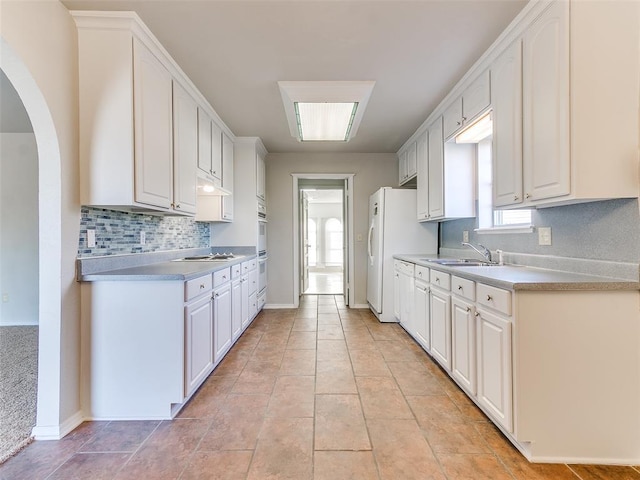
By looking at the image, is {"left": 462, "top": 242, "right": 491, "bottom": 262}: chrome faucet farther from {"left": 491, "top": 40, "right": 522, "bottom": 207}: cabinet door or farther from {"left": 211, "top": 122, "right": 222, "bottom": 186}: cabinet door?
{"left": 211, "top": 122, "right": 222, "bottom": 186}: cabinet door

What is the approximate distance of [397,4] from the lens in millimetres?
1712

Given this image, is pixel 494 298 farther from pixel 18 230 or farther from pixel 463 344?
pixel 18 230

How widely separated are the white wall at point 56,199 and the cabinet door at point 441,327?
2466 millimetres

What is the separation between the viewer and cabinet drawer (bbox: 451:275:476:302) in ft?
6.20

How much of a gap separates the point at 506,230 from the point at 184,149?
2753mm

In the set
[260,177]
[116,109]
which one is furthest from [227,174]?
[116,109]

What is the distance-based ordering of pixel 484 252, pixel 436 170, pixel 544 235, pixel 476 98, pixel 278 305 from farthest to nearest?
pixel 278 305, pixel 436 170, pixel 484 252, pixel 476 98, pixel 544 235

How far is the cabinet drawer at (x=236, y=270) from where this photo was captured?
2943 mm

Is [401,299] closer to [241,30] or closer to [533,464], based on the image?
[533,464]

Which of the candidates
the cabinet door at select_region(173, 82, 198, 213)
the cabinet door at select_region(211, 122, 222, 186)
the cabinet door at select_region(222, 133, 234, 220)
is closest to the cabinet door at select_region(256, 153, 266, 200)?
the cabinet door at select_region(222, 133, 234, 220)

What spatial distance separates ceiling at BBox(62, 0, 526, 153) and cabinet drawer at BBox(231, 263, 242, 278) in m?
1.63

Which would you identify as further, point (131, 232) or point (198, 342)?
point (131, 232)

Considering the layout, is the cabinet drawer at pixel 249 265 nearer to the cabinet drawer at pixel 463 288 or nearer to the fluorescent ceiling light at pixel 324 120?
the fluorescent ceiling light at pixel 324 120

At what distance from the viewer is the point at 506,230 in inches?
96.4
